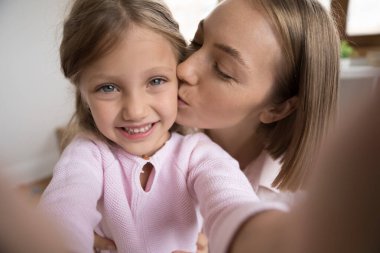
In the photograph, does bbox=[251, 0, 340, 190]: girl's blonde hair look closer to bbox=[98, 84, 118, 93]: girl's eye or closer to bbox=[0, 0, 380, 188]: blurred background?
bbox=[98, 84, 118, 93]: girl's eye

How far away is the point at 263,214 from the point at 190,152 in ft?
1.13

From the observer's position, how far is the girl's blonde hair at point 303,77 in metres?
0.73

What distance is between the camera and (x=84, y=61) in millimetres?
622

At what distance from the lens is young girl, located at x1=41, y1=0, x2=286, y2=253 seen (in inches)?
23.1

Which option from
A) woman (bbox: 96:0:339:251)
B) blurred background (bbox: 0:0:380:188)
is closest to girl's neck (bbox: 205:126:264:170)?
woman (bbox: 96:0:339:251)

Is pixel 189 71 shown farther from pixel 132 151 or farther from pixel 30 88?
pixel 30 88

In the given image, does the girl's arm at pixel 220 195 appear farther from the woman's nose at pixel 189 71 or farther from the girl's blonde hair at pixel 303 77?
the girl's blonde hair at pixel 303 77

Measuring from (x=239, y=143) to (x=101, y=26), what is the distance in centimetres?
52

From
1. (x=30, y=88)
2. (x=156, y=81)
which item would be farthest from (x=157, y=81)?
(x=30, y=88)

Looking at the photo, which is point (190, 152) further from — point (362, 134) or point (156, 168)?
point (362, 134)

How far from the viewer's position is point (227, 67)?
71 cm

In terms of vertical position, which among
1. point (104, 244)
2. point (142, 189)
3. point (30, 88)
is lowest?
point (30, 88)

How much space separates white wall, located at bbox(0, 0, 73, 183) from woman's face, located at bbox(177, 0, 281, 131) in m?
1.05

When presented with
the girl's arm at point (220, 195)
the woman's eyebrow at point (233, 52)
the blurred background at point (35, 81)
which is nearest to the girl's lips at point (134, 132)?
the girl's arm at point (220, 195)
